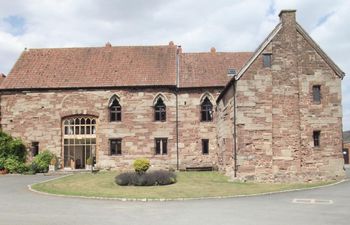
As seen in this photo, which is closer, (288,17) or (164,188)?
(164,188)

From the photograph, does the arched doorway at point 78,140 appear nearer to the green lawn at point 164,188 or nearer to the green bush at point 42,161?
the green bush at point 42,161

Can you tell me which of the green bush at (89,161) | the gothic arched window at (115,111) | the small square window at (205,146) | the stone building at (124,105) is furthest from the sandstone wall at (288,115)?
the green bush at (89,161)

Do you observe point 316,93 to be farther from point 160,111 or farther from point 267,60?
point 160,111

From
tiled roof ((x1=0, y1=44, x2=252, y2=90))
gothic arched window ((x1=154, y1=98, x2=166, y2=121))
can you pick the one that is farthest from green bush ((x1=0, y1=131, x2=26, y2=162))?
gothic arched window ((x1=154, y1=98, x2=166, y2=121))

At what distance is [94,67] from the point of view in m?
39.0

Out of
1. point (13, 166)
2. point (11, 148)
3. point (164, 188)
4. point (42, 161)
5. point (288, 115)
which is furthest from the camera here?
point (11, 148)

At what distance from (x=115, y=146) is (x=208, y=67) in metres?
10.7

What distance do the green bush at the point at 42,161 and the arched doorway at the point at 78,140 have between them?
4.67 ft

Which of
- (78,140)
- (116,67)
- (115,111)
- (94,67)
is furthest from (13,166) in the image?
(116,67)

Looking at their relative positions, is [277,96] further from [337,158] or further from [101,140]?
[101,140]

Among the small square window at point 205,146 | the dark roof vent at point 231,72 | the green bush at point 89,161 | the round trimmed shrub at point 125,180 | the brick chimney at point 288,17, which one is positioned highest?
the brick chimney at point 288,17

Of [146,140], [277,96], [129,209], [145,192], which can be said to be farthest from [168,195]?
[146,140]

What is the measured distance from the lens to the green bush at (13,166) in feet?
117

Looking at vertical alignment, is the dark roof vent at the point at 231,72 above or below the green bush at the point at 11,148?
above
